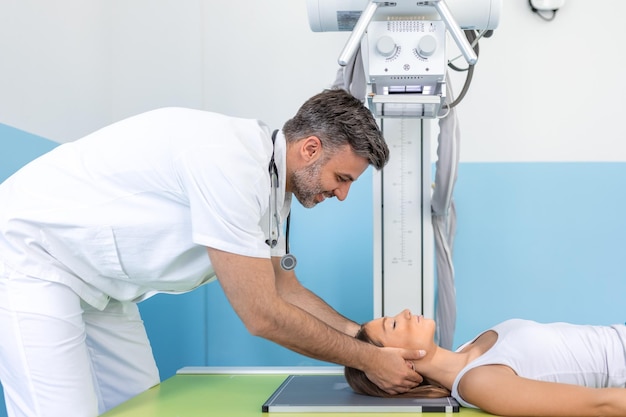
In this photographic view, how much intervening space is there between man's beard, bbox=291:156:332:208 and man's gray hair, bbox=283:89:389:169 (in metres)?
0.06

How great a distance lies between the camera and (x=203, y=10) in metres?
3.35

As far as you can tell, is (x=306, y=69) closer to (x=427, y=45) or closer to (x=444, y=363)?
(x=427, y=45)

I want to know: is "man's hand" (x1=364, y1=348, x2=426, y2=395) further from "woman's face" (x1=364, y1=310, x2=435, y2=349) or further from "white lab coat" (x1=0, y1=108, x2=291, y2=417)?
"white lab coat" (x1=0, y1=108, x2=291, y2=417)

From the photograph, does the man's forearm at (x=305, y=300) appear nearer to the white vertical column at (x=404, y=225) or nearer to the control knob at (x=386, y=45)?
the white vertical column at (x=404, y=225)

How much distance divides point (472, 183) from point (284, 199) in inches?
63.1

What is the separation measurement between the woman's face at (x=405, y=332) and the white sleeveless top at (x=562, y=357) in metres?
0.16

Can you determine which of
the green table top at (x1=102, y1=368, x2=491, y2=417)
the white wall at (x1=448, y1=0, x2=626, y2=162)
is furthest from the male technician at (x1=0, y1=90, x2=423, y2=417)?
the white wall at (x1=448, y1=0, x2=626, y2=162)

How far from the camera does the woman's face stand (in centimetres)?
193

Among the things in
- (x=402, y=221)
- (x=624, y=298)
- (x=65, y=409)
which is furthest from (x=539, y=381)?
(x=624, y=298)

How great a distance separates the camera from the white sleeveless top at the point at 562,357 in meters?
1.76

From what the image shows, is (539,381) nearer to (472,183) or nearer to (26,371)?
(26,371)

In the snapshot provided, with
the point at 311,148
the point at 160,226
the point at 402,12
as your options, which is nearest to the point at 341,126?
the point at 311,148

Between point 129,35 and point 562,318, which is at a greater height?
point 129,35

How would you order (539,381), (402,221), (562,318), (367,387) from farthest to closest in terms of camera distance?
(562,318) → (402,221) → (367,387) → (539,381)
